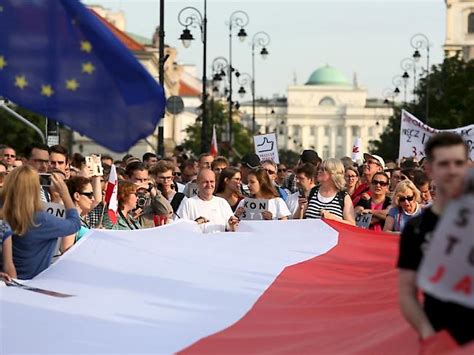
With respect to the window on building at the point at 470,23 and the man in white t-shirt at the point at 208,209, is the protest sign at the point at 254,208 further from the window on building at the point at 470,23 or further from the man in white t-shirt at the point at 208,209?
the window on building at the point at 470,23

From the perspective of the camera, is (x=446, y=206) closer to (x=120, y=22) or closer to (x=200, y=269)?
(x=200, y=269)

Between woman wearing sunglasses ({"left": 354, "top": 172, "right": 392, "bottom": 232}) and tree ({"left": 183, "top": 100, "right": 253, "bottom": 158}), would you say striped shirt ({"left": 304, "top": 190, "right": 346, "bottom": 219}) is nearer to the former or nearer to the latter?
woman wearing sunglasses ({"left": 354, "top": 172, "right": 392, "bottom": 232})

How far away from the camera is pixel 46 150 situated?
1438 centimetres

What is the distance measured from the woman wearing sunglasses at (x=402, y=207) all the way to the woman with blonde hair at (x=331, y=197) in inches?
19.9

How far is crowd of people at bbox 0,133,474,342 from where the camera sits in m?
6.94

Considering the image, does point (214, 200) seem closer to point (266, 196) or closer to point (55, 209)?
point (266, 196)

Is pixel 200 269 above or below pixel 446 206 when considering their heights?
below

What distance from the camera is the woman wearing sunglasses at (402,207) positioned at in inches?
559

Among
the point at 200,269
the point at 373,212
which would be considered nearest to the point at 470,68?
the point at 373,212

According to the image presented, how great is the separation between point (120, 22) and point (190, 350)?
12834 cm

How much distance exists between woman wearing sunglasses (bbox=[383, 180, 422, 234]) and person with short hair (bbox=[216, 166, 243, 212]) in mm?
1822

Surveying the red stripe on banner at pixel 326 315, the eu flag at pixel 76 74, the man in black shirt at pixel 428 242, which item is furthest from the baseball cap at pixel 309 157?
the man in black shirt at pixel 428 242

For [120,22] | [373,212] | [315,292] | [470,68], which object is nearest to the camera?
[315,292]

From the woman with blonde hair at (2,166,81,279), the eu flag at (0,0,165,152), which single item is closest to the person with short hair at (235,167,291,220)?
the woman with blonde hair at (2,166,81,279)
